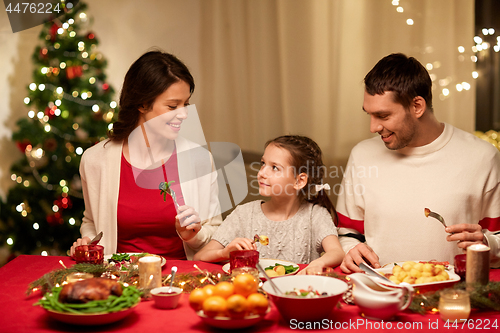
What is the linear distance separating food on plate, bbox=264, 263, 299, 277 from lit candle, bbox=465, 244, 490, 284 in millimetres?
620

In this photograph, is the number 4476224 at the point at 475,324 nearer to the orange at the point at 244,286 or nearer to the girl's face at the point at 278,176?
the orange at the point at 244,286

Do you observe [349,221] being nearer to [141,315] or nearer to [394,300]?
[394,300]

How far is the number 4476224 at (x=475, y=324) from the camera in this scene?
49.6 inches

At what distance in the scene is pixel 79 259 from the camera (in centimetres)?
178

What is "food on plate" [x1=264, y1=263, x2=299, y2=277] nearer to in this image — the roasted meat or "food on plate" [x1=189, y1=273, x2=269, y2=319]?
"food on plate" [x1=189, y1=273, x2=269, y2=319]

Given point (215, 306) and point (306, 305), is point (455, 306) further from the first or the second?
point (215, 306)

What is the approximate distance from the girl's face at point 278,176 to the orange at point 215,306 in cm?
97

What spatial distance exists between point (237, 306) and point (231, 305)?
0.02 metres

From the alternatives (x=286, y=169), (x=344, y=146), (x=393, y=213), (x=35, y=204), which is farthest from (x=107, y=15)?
(x=393, y=213)

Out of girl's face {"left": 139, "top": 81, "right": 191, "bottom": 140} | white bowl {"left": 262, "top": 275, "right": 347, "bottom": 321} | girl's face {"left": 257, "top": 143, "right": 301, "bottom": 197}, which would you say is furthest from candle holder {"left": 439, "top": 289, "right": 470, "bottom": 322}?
girl's face {"left": 139, "top": 81, "right": 191, "bottom": 140}

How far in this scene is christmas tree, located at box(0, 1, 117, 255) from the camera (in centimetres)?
361

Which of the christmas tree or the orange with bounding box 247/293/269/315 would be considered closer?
the orange with bounding box 247/293/269/315

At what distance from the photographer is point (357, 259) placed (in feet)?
5.85

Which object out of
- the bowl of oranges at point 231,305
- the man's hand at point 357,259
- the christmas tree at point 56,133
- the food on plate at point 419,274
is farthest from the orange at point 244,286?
the christmas tree at point 56,133
